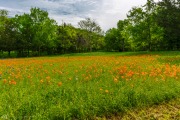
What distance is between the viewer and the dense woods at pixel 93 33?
2884cm

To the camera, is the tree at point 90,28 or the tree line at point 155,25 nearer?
the tree line at point 155,25

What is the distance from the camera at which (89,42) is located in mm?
75000

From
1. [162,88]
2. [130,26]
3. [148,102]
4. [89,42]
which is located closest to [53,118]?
[148,102]

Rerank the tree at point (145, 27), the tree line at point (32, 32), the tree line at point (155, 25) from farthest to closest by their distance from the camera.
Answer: the tree line at point (32, 32), the tree at point (145, 27), the tree line at point (155, 25)

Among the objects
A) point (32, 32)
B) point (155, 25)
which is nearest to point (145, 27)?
point (155, 25)

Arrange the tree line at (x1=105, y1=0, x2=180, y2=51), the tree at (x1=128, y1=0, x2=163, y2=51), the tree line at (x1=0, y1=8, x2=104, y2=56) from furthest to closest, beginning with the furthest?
the tree line at (x1=0, y1=8, x2=104, y2=56)
the tree at (x1=128, y1=0, x2=163, y2=51)
the tree line at (x1=105, y1=0, x2=180, y2=51)

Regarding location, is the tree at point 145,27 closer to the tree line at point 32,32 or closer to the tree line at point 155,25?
the tree line at point 155,25

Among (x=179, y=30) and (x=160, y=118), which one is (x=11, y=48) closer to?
(x=179, y=30)

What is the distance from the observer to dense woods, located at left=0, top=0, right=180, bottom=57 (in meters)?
28.8

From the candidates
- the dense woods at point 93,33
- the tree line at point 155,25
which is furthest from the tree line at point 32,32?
the tree line at point 155,25

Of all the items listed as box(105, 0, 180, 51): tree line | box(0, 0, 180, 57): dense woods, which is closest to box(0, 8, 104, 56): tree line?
box(0, 0, 180, 57): dense woods

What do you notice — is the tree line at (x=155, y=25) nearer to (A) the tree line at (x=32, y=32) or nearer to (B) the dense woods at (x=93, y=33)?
(B) the dense woods at (x=93, y=33)

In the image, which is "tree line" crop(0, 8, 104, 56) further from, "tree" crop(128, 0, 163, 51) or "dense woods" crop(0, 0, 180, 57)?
"tree" crop(128, 0, 163, 51)

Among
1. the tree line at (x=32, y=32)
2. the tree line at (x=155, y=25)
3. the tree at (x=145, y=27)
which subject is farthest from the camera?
the tree line at (x=32, y=32)
